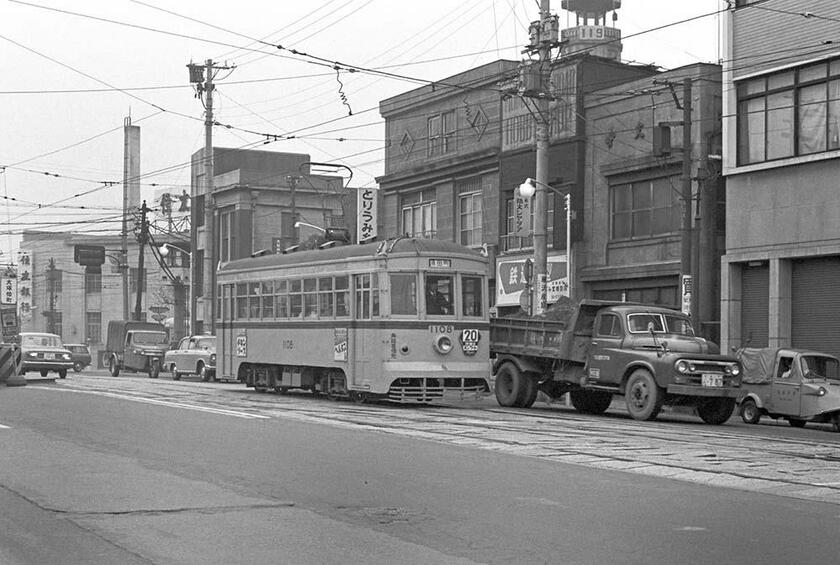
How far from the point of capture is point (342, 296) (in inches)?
967

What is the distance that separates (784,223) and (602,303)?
8.68 m

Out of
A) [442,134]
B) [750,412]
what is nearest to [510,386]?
[750,412]

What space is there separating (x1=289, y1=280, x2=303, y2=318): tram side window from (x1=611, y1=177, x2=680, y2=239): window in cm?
1209

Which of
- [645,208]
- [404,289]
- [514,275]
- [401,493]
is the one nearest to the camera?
[401,493]

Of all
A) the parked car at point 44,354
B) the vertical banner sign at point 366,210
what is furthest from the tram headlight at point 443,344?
the vertical banner sign at point 366,210

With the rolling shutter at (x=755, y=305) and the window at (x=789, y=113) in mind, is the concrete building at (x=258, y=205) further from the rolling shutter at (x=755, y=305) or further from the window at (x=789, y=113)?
the window at (x=789, y=113)

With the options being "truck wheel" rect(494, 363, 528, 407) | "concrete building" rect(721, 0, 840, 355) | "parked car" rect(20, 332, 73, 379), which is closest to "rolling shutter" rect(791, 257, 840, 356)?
"concrete building" rect(721, 0, 840, 355)

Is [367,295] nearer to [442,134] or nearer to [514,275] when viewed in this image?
[514,275]

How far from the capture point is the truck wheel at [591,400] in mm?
24828

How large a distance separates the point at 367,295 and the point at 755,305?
12.4m

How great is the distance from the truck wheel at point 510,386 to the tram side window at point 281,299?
5.03 meters

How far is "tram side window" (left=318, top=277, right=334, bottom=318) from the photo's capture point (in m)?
25.0

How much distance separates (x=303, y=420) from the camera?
61.8 ft

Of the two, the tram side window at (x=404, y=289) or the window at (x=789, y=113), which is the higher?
the window at (x=789, y=113)
